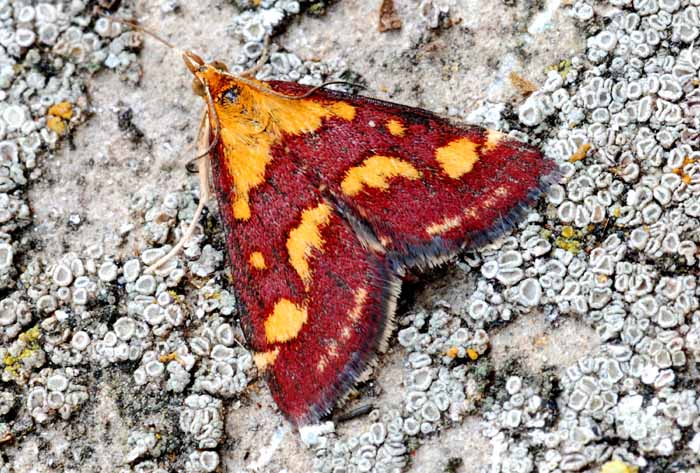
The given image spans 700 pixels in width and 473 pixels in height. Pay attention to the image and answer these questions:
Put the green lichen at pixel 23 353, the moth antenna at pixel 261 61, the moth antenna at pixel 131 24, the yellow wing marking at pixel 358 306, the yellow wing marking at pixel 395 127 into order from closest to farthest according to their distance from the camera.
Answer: the yellow wing marking at pixel 358 306
the yellow wing marking at pixel 395 127
the green lichen at pixel 23 353
the moth antenna at pixel 261 61
the moth antenna at pixel 131 24

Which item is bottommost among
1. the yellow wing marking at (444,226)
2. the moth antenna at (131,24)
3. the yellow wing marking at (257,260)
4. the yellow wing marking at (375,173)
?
the yellow wing marking at (257,260)

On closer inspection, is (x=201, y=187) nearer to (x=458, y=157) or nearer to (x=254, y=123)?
(x=254, y=123)

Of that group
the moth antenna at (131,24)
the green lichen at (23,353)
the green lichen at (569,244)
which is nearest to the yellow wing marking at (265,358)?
the green lichen at (23,353)

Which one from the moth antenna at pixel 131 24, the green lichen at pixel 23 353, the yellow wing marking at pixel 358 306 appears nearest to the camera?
the yellow wing marking at pixel 358 306

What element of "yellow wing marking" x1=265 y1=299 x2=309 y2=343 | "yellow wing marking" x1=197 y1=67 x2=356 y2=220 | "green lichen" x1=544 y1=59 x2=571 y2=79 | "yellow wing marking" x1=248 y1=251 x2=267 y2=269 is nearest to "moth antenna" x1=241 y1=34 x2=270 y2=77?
"yellow wing marking" x1=197 y1=67 x2=356 y2=220

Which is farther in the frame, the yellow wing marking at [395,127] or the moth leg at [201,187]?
the moth leg at [201,187]

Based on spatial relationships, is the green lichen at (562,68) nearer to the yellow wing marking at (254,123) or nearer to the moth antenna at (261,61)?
the yellow wing marking at (254,123)

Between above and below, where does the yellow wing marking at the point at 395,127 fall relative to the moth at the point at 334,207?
above

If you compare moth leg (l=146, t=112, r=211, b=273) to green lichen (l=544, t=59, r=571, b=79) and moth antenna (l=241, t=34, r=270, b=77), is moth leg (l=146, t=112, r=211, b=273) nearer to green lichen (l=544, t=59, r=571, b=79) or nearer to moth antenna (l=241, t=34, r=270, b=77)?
moth antenna (l=241, t=34, r=270, b=77)
